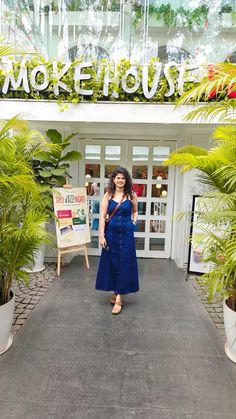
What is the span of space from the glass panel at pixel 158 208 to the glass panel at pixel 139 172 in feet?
1.75

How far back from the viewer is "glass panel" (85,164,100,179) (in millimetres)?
5293

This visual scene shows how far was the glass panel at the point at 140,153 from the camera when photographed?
17.0 ft

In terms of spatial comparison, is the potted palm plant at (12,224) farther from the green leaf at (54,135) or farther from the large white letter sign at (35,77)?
the green leaf at (54,135)

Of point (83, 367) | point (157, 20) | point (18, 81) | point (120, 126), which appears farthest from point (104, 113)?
point (83, 367)

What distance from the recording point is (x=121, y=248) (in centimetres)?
328

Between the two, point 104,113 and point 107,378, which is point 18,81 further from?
point 107,378

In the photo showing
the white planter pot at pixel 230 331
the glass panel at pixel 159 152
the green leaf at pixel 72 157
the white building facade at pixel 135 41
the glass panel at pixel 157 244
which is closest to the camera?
the white planter pot at pixel 230 331

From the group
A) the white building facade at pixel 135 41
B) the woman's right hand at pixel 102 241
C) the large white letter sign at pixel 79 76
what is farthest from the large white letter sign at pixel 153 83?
the woman's right hand at pixel 102 241

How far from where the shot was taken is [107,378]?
2.26m

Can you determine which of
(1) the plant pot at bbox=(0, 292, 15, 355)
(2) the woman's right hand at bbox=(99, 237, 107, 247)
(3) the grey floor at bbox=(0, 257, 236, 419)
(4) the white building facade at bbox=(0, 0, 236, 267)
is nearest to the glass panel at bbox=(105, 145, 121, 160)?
(4) the white building facade at bbox=(0, 0, 236, 267)

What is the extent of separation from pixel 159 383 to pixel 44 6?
565 cm

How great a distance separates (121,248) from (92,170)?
239cm

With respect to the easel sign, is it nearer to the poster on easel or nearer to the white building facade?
the poster on easel

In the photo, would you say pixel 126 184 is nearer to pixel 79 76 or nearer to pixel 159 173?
pixel 79 76
